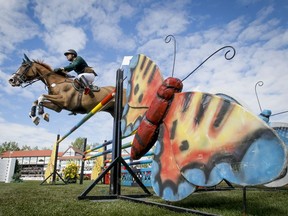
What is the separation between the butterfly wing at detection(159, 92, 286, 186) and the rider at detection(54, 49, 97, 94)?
3.78 meters

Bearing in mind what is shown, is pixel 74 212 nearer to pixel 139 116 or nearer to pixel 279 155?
pixel 139 116

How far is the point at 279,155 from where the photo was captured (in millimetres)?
1460

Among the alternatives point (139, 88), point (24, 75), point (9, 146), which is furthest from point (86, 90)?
point (9, 146)

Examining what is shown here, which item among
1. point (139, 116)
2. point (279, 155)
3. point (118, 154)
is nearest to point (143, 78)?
point (139, 116)

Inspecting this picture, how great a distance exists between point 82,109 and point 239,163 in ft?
16.3

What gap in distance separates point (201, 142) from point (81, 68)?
4723 millimetres

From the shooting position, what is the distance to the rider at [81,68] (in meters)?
5.77

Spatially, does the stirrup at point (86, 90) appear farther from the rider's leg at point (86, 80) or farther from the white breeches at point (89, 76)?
the white breeches at point (89, 76)

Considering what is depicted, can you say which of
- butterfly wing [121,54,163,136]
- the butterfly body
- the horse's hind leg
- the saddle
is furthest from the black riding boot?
the butterfly body

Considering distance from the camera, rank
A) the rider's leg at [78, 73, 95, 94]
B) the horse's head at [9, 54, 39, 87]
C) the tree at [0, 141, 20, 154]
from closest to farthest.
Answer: the rider's leg at [78, 73, 95, 94] < the horse's head at [9, 54, 39, 87] < the tree at [0, 141, 20, 154]

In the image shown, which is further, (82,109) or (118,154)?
(82,109)

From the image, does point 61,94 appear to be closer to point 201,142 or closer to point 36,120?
point 36,120

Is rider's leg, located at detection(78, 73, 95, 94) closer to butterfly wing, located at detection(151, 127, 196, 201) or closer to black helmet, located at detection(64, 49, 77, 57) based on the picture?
black helmet, located at detection(64, 49, 77, 57)

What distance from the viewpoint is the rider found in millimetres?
5766
